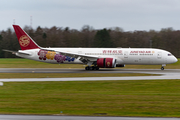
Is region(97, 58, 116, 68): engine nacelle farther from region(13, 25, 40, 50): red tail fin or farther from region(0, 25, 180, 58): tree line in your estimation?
region(0, 25, 180, 58): tree line

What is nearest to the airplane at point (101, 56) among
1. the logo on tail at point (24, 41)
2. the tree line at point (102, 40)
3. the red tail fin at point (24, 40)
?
the red tail fin at point (24, 40)

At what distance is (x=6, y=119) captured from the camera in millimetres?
9281

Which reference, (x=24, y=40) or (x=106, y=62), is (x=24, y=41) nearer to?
(x=24, y=40)

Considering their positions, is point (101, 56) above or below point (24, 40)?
below

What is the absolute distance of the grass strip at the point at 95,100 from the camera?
425 inches

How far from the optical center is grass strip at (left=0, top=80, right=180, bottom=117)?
1080 cm

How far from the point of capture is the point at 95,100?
13.4 meters

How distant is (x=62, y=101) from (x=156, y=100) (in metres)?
5.19

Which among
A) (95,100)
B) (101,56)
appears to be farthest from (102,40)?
(95,100)

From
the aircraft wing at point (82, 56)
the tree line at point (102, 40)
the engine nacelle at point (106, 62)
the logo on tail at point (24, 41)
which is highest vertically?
the tree line at point (102, 40)

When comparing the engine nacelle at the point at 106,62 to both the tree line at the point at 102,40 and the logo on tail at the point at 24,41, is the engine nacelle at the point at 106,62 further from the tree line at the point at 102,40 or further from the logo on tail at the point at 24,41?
the tree line at the point at 102,40

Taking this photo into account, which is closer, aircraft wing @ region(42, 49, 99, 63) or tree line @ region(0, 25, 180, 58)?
aircraft wing @ region(42, 49, 99, 63)

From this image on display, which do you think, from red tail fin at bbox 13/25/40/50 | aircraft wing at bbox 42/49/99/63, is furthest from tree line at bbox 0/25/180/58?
aircraft wing at bbox 42/49/99/63

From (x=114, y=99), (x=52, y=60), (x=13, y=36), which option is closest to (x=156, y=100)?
(x=114, y=99)
